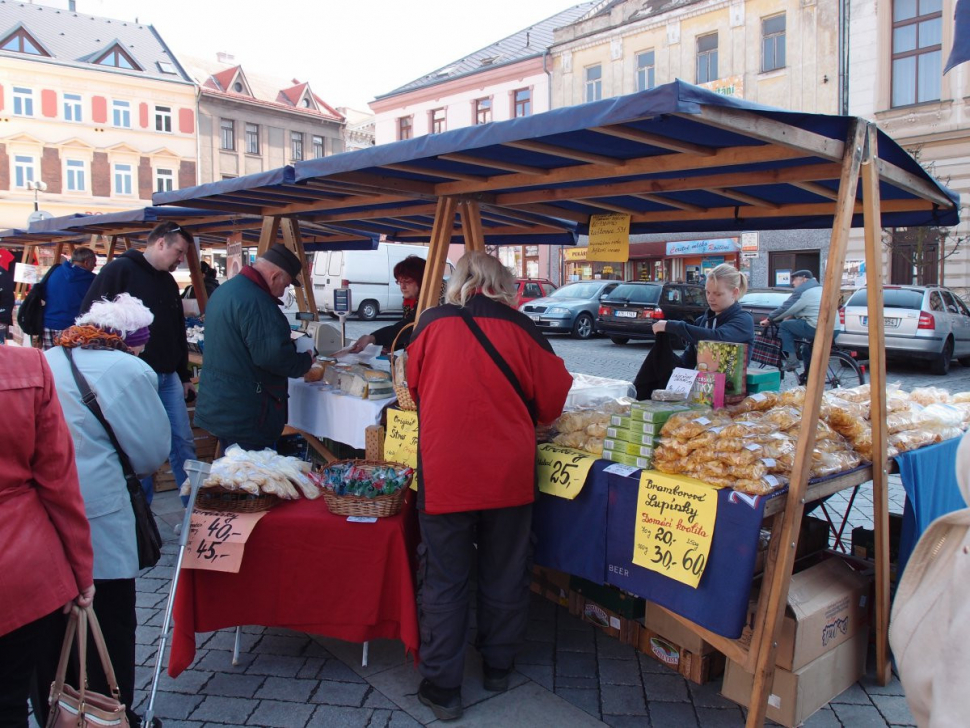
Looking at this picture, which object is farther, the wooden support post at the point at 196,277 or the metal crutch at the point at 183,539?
the wooden support post at the point at 196,277

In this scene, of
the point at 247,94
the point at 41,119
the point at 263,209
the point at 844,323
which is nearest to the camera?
the point at 263,209

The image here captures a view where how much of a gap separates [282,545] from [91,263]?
6.51 meters

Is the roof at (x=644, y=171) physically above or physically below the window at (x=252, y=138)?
below

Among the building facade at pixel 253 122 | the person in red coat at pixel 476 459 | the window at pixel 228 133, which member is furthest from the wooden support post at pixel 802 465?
the window at pixel 228 133

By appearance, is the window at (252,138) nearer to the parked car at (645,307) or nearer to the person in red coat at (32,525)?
the parked car at (645,307)

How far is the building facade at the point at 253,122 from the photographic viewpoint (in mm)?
38125

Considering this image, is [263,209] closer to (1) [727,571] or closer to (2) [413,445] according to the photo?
(2) [413,445]

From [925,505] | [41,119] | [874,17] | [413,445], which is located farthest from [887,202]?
[41,119]

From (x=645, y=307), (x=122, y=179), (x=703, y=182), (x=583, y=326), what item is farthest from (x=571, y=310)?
(x=122, y=179)

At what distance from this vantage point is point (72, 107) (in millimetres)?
34969

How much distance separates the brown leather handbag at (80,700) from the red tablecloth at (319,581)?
3.26 ft

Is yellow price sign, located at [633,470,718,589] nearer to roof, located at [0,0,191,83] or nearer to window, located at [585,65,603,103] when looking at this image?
window, located at [585,65,603,103]

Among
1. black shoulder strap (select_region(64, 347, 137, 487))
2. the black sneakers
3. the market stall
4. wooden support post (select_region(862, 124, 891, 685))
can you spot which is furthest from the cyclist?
black shoulder strap (select_region(64, 347, 137, 487))

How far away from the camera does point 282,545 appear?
3.05 metres
